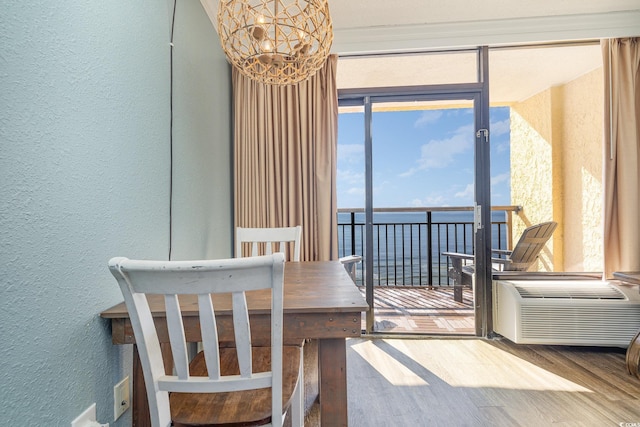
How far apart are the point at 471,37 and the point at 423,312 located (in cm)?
254

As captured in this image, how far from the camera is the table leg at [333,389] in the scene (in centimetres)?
107

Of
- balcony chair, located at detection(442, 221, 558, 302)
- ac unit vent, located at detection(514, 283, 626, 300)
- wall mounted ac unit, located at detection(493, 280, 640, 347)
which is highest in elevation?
balcony chair, located at detection(442, 221, 558, 302)

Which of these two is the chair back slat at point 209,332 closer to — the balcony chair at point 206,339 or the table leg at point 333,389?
the balcony chair at point 206,339

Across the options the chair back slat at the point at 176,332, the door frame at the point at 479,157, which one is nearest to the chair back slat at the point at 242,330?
the chair back slat at the point at 176,332

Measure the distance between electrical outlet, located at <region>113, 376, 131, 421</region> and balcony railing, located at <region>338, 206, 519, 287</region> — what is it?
262 cm

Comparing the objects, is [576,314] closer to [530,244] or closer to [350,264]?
[530,244]

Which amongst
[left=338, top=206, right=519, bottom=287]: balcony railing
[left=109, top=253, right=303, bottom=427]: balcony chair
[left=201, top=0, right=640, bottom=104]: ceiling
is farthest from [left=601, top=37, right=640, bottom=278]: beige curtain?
[left=109, top=253, right=303, bottom=427]: balcony chair

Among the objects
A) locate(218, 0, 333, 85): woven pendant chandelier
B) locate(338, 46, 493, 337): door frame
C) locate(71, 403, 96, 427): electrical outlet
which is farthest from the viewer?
locate(338, 46, 493, 337): door frame

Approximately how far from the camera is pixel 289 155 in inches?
108

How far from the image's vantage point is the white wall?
0.82 meters

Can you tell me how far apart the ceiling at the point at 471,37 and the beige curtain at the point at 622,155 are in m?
0.16

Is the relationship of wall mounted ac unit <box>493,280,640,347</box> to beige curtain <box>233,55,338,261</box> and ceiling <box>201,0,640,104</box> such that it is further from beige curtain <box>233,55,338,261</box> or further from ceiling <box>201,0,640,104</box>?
ceiling <box>201,0,640,104</box>

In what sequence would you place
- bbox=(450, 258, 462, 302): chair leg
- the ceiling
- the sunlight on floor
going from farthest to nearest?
bbox=(450, 258, 462, 302): chair leg < the ceiling < the sunlight on floor

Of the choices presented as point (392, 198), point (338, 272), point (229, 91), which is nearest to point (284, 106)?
point (229, 91)
